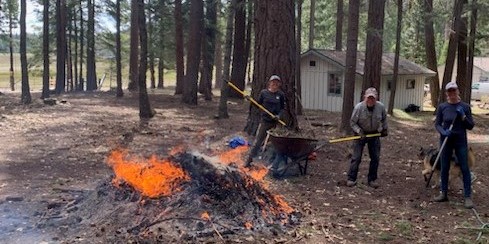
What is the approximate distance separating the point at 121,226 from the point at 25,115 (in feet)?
45.6

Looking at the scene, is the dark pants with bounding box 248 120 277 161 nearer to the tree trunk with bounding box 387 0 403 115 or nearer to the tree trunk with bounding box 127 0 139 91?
the tree trunk with bounding box 387 0 403 115

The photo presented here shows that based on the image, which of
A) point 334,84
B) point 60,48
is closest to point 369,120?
point 334,84

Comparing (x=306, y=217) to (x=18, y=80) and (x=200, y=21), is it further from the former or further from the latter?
(x=18, y=80)

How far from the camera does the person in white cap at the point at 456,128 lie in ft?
24.0

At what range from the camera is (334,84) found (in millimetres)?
25047

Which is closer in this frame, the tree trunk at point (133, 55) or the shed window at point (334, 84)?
the shed window at point (334, 84)

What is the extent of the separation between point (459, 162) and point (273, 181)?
2.91 metres

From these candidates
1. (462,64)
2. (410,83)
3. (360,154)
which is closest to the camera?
(360,154)

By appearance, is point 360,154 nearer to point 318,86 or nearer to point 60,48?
point 318,86

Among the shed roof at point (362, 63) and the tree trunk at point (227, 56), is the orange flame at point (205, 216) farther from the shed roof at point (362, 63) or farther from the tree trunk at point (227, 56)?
the shed roof at point (362, 63)

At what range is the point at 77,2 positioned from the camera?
33344 millimetres

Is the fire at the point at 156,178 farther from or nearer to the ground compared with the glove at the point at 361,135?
nearer to the ground

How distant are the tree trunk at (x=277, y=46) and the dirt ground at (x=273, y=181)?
5.45 feet

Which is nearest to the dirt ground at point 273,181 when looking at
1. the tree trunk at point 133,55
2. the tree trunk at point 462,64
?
the tree trunk at point 462,64
